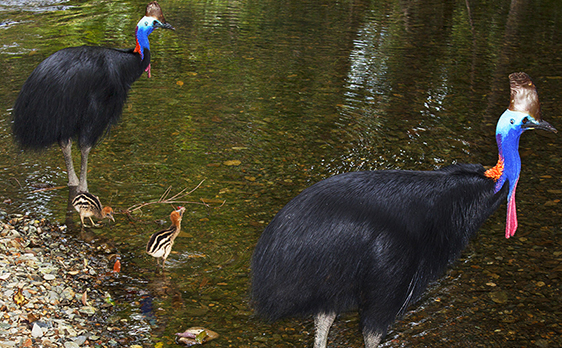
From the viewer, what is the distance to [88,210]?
5066 millimetres

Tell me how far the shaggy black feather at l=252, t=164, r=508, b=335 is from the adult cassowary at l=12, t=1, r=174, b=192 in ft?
8.84

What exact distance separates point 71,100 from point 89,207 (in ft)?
3.33

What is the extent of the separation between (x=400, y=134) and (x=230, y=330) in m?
3.97

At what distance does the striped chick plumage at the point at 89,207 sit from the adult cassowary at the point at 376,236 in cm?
203

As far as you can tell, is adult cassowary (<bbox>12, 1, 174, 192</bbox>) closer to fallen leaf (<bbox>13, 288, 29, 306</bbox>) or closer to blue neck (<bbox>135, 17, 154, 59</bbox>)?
blue neck (<bbox>135, 17, 154, 59</bbox>)

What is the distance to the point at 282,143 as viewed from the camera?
694cm

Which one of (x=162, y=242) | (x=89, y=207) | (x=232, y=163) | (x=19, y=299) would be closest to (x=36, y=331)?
(x=19, y=299)

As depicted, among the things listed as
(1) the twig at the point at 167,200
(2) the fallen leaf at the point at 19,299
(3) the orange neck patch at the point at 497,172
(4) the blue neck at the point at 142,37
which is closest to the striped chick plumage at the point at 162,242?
(1) the twig at the point at 167,200

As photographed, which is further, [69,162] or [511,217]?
[69,162]

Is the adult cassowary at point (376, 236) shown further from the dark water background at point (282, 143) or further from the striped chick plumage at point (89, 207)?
the striped chick plumage at point (89, 207)

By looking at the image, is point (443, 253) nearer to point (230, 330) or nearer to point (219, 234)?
point (230, 330)

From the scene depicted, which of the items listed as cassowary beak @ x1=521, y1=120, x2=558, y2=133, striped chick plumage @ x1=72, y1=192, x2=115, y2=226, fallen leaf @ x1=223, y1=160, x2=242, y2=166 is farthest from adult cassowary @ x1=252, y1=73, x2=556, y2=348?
fallen leaf @ x1=223, y1=160, x2=242, y2=166

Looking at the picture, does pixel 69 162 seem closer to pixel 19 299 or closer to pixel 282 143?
pixel 19 299

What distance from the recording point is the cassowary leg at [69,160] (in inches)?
223
